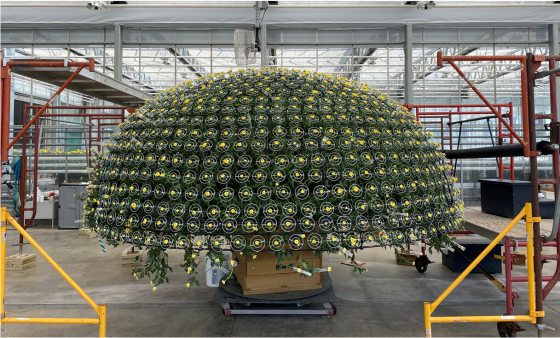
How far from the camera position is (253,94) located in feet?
16.5

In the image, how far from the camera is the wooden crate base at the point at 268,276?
A: 520cm

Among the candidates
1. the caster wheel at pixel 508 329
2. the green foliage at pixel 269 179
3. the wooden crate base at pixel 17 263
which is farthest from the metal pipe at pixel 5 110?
the caster wheel at pixel 508 329

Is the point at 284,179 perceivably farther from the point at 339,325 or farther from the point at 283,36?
the point at 283,36

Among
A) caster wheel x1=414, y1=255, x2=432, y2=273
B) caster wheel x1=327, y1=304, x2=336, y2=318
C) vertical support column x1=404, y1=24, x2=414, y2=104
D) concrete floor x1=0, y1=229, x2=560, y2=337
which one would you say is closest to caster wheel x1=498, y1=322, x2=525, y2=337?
concrete floor x1=0, y1=229, x2=560, y2=337

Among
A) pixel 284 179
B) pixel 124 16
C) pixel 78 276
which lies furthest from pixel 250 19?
pixel 284 179

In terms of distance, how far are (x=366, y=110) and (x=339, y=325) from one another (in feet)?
9.59

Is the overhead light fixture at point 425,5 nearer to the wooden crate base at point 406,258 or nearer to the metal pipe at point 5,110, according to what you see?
the wooden crate base at point 406,258

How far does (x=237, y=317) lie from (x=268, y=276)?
782mm

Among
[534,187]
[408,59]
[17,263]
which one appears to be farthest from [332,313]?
[408,59]

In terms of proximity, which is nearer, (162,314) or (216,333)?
(216,333)

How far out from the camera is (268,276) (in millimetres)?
5289

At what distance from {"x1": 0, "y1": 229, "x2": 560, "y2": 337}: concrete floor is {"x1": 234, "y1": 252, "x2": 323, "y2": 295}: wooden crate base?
0.44m

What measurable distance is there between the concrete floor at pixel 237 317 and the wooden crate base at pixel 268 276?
44 cm

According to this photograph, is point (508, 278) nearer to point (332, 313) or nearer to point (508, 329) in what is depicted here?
point (508, 329)
